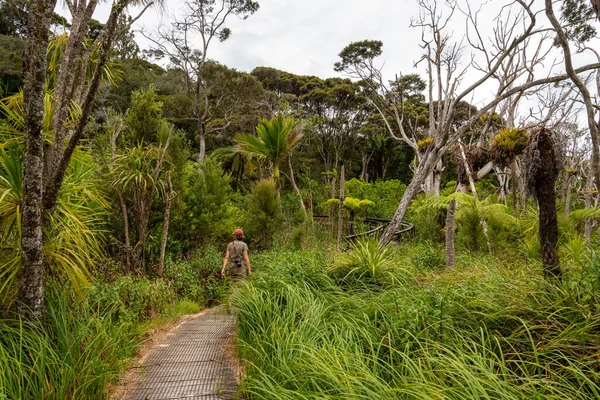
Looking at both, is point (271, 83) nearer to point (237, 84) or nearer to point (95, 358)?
point (237, 84)

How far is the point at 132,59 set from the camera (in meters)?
24.8

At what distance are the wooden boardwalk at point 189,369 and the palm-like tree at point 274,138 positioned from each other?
7779mm

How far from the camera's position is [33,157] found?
283cm

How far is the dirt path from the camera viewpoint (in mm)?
2885

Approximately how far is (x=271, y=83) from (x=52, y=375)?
2737 cm

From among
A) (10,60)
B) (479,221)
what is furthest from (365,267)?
(10,60)

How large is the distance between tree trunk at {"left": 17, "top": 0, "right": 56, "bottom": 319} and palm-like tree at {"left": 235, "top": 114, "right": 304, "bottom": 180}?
28.5 ft

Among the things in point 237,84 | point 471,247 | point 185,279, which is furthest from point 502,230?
point 237,84

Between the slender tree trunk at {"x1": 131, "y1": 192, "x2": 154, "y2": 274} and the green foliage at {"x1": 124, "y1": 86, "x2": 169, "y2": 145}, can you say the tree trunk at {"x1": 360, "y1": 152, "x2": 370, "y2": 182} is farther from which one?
the slender tree trunk at {"x1": 131, "y1": 192, "x2": 154, "y2": 274}

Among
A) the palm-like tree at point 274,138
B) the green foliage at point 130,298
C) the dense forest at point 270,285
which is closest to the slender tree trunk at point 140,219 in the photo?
the dense forest at point 270,285

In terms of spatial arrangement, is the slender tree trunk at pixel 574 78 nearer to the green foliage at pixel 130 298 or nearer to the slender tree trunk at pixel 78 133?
the slender tree trunk at pixel 78 133

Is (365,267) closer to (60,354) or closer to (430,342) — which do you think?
(430,342)

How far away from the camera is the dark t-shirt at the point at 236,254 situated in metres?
6.56

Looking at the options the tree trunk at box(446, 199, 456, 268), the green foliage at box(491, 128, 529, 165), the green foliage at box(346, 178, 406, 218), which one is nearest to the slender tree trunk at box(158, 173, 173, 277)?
the tree trunk at box(446, 199, 456, 268)
